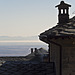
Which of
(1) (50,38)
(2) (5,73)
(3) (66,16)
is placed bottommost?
(2) (5,73)

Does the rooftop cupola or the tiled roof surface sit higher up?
the rooftop cupola

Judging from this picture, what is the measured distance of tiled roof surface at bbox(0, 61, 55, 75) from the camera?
1256 cm

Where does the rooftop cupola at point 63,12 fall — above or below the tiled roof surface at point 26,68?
above

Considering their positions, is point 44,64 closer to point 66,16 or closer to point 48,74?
point 48,74

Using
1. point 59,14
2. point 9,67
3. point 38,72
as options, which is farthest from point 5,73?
point 59,14

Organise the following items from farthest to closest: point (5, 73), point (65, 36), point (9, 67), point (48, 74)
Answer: point (9, 67) < point (5, 73) < point (48, 74) < point (65, 36)

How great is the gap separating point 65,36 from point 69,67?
56.6 inches

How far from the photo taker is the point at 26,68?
13.3 m

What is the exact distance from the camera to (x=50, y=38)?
9.20 meters

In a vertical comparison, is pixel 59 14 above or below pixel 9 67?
above

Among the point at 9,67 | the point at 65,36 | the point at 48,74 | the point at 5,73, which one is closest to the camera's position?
the point at 65,36

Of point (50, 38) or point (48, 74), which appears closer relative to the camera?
point (50, 38)

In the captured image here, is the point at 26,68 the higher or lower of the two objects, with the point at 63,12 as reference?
lower

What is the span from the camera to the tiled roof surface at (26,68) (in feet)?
41.2
